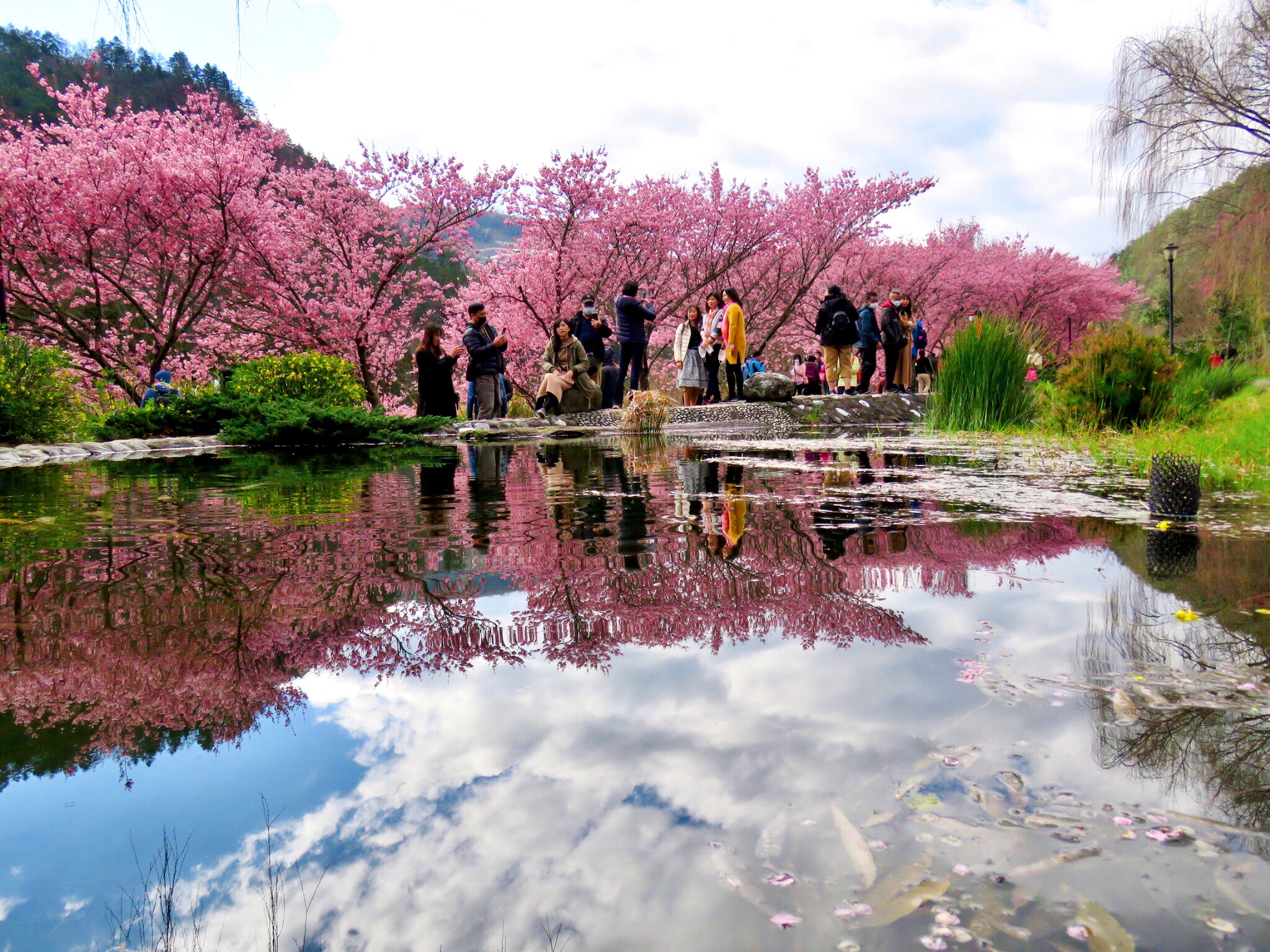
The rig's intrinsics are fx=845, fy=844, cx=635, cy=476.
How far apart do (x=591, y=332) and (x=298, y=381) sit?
4.86 meters

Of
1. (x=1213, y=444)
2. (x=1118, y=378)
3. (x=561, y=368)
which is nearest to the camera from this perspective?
(x=1213, y=444)

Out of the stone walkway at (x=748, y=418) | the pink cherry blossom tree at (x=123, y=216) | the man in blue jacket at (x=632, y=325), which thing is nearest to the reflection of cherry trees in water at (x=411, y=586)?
the stone walkway at (x=748, y=418)

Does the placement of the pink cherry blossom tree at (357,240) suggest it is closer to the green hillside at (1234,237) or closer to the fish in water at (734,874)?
the green hillside at (1234,237)

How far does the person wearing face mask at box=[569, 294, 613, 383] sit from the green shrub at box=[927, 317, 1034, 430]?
595 cm

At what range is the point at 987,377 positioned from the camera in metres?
10.7

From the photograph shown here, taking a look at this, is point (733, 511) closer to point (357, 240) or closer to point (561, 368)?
point (561, 368)

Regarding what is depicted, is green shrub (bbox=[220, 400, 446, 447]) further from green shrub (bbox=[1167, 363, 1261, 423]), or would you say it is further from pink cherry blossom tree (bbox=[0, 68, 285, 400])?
green shrub (bbox=[1167, 363, 1261, 423])

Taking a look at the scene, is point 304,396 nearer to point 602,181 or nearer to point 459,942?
point 602,181

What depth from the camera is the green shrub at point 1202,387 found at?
943 centimetres

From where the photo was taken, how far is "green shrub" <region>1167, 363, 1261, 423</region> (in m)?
9.43

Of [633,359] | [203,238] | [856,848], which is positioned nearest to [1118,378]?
[633,359]

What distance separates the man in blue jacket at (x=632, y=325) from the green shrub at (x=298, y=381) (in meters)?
4.51

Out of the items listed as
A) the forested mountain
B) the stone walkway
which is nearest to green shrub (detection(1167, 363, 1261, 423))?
the stone walkway

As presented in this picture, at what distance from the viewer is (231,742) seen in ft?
6.12
